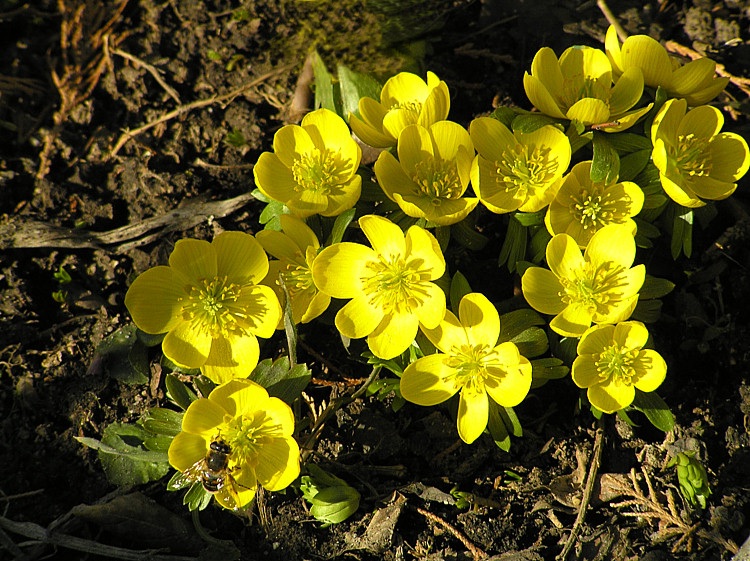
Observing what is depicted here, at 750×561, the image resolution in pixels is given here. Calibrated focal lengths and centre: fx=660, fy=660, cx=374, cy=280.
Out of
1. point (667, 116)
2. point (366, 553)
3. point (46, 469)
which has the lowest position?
point (366, 553)

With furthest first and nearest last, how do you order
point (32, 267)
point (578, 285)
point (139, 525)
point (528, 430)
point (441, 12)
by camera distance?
point (441, 12) → point (32, 267) → point (528, 430) → point (139, 525) → point (578, 285)

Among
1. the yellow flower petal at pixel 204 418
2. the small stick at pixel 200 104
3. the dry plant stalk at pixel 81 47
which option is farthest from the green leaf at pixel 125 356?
the dry plant stalk at pixel 81 47

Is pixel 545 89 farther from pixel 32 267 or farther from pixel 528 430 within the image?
pixel 32 267

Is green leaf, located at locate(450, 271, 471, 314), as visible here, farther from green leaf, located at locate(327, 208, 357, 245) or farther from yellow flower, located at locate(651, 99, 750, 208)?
yellow flower, located at locate(651, 99, 750, 208)

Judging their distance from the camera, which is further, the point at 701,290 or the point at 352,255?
the point at 701,290

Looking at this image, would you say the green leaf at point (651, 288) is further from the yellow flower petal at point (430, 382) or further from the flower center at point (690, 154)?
the yellow flower petal at point (430, 382)

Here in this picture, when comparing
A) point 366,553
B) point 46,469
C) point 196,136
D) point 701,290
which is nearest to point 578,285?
point 701,290

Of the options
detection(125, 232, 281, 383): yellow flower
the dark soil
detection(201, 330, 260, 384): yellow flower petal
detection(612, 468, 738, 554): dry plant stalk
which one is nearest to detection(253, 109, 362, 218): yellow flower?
detection(125, 232, 281, 383): yellow flower

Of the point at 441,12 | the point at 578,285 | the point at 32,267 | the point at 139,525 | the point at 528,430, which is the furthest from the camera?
the point at 441,12
